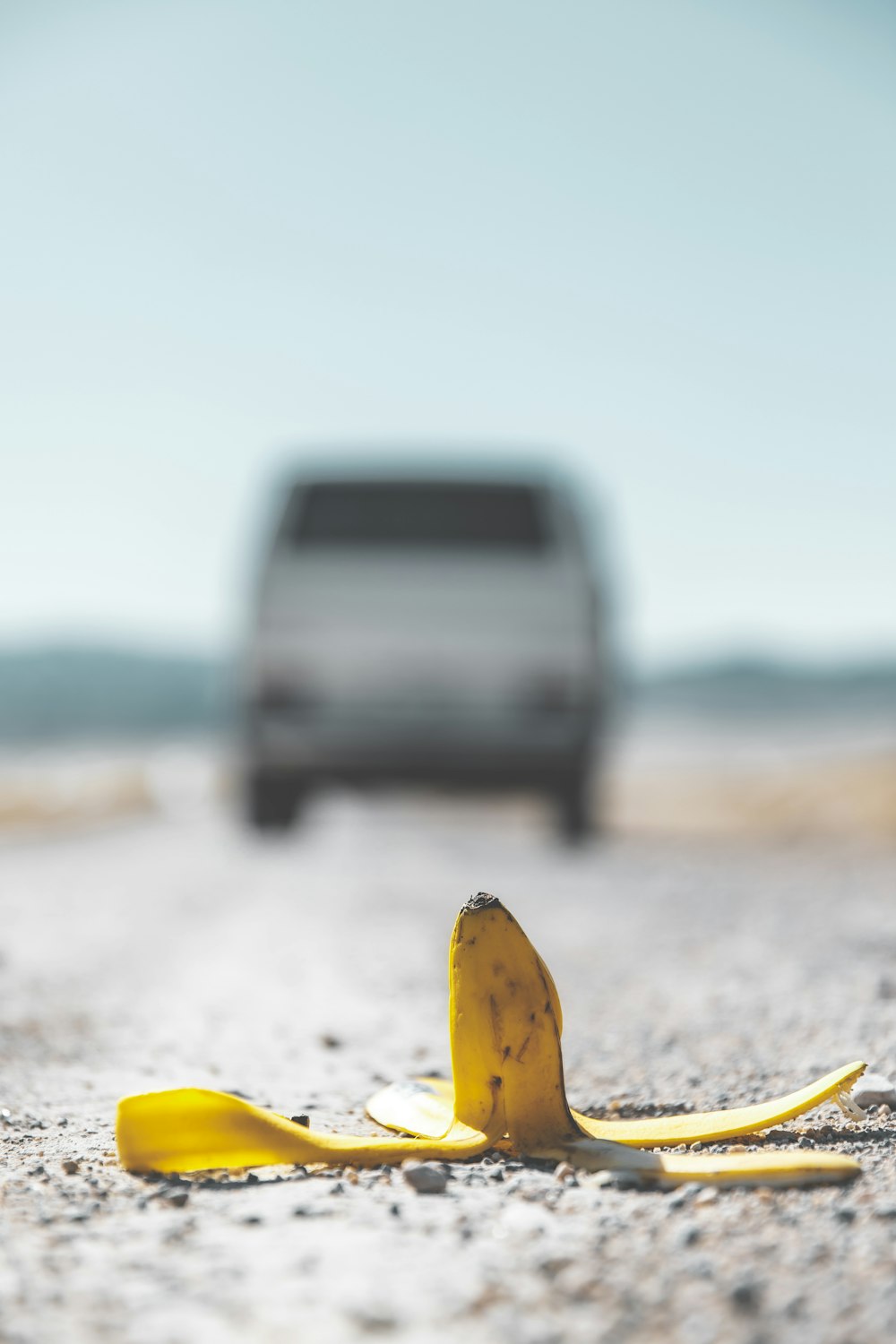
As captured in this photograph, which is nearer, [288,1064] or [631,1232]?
[631,1232]

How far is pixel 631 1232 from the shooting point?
140 centimetres

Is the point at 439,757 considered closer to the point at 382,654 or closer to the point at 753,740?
the point at 382,654

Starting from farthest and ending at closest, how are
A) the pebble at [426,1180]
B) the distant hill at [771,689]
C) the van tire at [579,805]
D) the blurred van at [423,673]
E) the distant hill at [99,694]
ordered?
the distant hill at [771,689], the distant hill at [99,694], the van tire at [579,805], the blurred van at [423,673], the pebble at [426,1180]

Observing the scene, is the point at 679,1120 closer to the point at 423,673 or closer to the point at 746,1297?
the point at 746,1297

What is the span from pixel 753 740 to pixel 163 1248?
3994 cm

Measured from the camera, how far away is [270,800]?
21.9 ft

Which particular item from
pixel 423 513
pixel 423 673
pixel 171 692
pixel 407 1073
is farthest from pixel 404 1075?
pixel 171 692

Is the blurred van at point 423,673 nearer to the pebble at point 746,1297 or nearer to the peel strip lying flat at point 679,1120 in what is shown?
the peel strip lying flat at point 679,1120

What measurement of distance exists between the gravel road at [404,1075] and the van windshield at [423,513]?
202cm

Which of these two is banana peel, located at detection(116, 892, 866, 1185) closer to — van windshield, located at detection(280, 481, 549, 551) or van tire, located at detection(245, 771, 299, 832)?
van tire, located at detection(245, 771, 299, 832)

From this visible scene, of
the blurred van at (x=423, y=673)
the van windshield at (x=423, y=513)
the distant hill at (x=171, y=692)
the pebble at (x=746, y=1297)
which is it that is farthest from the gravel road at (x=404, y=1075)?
the distant hill at (x=171, y=692)

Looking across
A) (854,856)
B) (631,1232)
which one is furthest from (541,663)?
(631,1232)

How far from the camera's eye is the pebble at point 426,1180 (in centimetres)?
157

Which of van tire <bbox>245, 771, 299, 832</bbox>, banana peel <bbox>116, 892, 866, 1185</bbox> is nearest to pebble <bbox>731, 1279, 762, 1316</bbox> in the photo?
banana peel <bbox>116, 892, 866, 1185</bbox>
